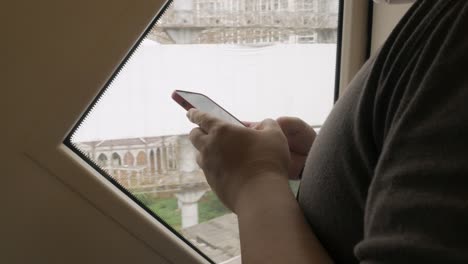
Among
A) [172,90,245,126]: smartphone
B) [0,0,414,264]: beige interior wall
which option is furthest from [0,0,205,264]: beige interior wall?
[172,90,245,126]: smartphone

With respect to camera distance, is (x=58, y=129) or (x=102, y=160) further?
(x=102, y=160)

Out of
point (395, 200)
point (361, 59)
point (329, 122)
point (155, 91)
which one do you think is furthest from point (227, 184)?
point (361, 59)

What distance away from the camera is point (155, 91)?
33.3 inches

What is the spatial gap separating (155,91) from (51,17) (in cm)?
24


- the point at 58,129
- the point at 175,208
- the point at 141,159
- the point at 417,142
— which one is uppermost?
the point at 417,142

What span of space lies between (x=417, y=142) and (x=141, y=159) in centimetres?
67

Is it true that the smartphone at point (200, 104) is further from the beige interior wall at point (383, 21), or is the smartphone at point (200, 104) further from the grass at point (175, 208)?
the beige interior wall at point (383, 21)

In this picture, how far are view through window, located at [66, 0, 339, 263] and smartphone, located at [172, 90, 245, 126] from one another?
0.15 m

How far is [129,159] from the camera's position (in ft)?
2.85

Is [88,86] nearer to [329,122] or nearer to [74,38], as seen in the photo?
[74,38]

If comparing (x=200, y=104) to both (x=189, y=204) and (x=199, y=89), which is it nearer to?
(x=199, y=89)

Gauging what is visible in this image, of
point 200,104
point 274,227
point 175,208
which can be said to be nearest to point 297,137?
point 200,104

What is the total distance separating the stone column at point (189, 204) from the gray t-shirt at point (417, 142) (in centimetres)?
61

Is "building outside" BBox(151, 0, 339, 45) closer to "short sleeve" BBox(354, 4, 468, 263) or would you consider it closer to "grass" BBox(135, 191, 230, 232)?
"grass" BBox(135, 191, 230, 232)
